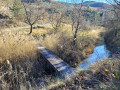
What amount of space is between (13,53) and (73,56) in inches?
146

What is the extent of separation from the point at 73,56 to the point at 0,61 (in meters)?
4.14

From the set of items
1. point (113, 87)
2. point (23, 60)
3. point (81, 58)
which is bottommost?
point (81, 58)

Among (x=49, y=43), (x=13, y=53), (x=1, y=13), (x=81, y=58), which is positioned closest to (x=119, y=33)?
(x=81, y=58)

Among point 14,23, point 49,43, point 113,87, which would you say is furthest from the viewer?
point 14,23

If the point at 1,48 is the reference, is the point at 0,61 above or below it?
below

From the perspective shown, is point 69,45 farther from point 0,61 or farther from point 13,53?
point 0,61

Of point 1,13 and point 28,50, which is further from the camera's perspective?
point 1,13

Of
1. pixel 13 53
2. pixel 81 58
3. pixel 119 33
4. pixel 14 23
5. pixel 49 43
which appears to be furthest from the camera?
pixel 14 23

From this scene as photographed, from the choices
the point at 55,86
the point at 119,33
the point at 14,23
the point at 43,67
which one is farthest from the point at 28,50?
the point at 14,23

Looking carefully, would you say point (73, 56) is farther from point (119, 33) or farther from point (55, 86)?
point (119, 33)

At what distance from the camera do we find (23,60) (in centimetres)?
400

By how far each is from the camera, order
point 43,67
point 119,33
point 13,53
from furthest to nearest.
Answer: point 119,33 → point 43,67 → point 13,53

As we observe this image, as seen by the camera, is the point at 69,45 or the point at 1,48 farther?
the point at 69,45

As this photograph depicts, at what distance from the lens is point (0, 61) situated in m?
3.58
